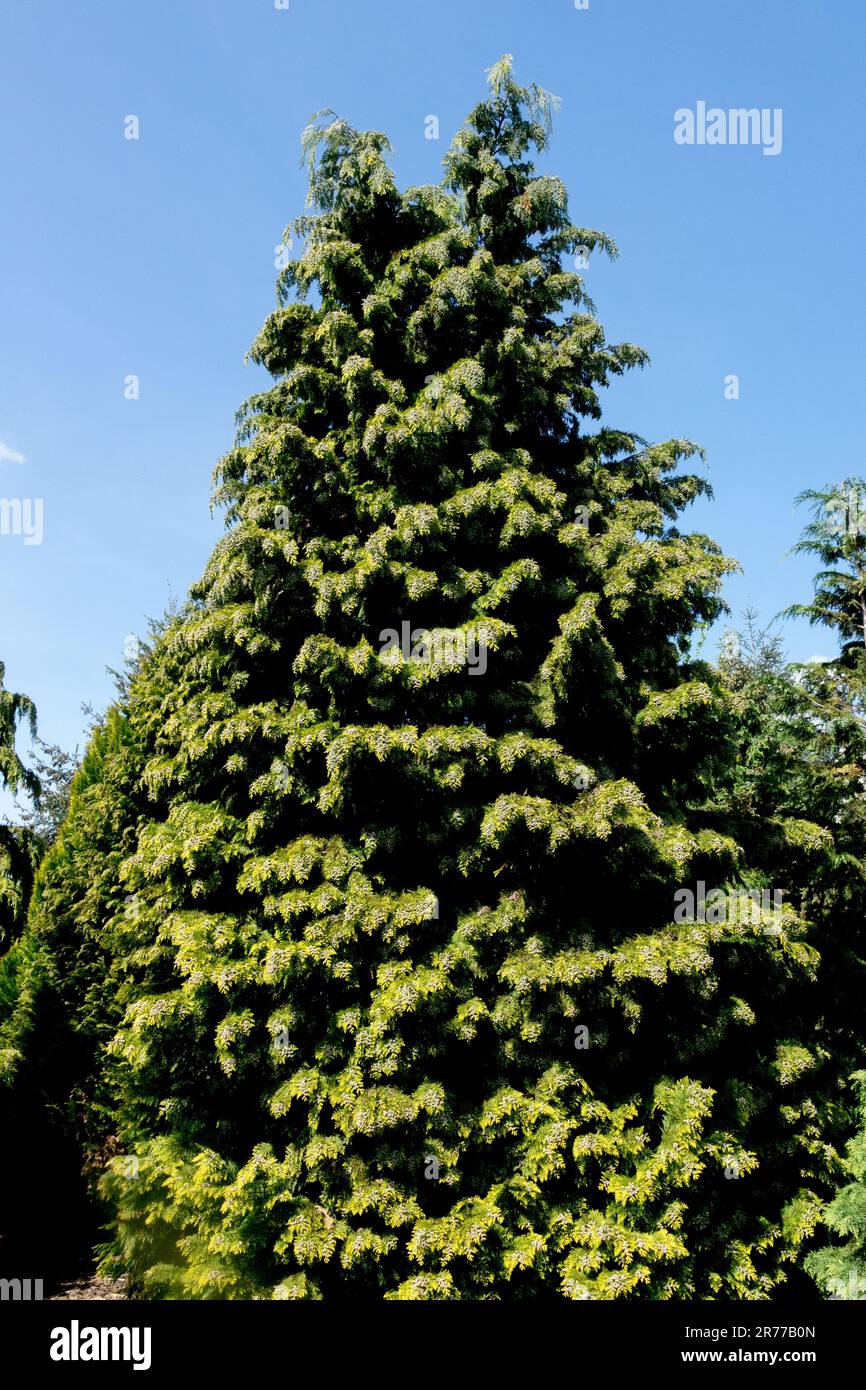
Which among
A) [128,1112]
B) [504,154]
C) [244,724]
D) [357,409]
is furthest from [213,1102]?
[504,154]

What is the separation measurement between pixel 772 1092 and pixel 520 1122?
9.62ft

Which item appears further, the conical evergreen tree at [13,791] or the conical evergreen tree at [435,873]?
the conical evergreen tree at [13,791]

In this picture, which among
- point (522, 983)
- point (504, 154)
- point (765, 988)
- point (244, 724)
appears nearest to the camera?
point (522, 983)

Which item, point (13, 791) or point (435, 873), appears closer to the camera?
point (435, 873)

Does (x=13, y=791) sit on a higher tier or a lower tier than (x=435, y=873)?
higher

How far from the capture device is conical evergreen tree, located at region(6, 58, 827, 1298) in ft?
23.2

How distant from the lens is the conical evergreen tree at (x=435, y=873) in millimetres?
7070

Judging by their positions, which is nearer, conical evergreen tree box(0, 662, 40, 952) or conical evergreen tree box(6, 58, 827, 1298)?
conical evergreen tree box(6, 58, 827, 1298)

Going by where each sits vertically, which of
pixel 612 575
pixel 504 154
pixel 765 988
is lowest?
pixel 765 988

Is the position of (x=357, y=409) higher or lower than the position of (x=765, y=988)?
higher

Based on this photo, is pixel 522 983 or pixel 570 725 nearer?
pixel 522 983

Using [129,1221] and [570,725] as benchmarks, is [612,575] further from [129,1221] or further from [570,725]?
[129,1221]

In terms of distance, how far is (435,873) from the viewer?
8039 millimetres

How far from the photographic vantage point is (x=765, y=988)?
848cm
